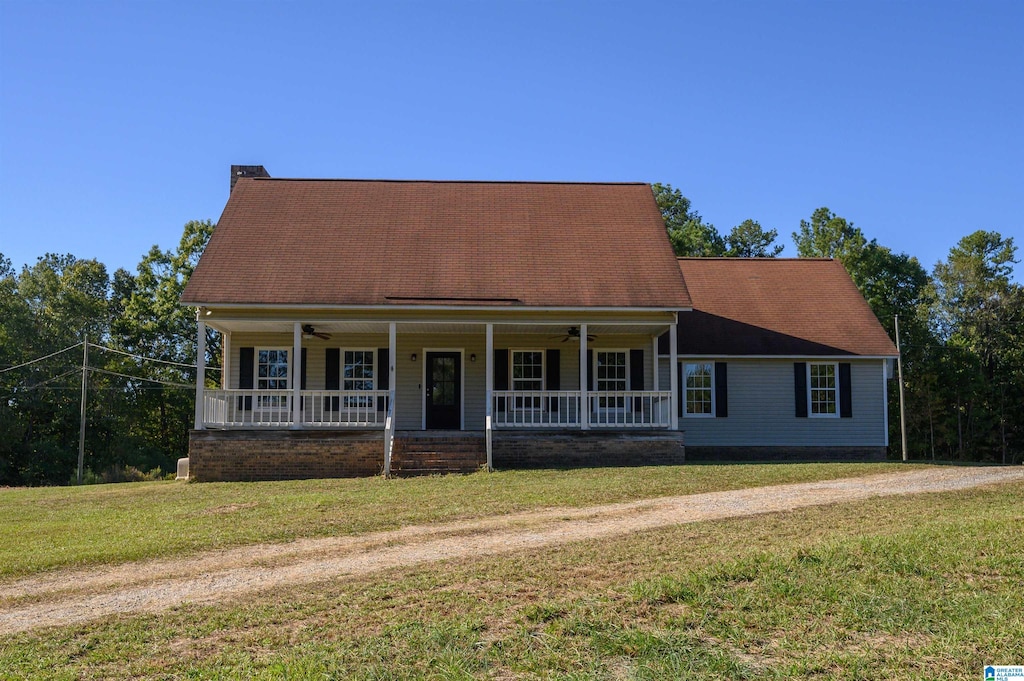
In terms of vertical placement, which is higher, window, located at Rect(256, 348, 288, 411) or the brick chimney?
the brick chimney

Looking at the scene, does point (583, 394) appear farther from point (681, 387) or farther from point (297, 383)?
point (297, 383)

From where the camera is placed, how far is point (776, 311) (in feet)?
79.7

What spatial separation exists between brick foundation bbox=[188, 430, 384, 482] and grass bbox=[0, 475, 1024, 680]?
398 inches

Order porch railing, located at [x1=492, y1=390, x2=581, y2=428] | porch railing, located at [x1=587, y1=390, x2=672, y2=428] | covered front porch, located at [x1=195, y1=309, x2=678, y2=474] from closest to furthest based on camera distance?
porch railing, located at [x1=492, y1=390, x2=581, y2=428], porch railing, located at [x1=587, y1=390, x2=672, y2=428], covered front porch, located at [x1=195, y1=309, x2=678, y2=474]

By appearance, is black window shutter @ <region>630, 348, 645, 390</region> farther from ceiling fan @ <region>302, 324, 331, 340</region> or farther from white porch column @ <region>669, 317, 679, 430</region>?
ceiling fan @ <region>302, 324, 331, 340</region>

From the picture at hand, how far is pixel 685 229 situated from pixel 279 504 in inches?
1264

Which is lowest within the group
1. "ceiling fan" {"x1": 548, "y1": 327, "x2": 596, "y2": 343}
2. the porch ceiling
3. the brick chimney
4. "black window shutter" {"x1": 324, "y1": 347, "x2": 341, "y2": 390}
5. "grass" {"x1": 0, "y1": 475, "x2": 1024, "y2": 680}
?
"grass" {"x1": 0, "y1": 475, "x2": 1024, "y2": 680}

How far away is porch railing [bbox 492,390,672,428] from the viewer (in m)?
19.3

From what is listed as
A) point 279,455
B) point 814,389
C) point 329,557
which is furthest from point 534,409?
point 329,557

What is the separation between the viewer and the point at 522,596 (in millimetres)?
7633

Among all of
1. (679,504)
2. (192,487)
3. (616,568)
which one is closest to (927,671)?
(616,568)

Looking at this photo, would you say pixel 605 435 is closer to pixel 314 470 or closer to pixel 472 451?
pixel 472 451

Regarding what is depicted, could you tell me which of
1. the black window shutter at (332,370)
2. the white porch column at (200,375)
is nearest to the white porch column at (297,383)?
the white porch column at (200,375)

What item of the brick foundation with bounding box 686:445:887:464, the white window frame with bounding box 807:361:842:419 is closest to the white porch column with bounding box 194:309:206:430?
the brick foundation with bounding box 686:445:887:464
